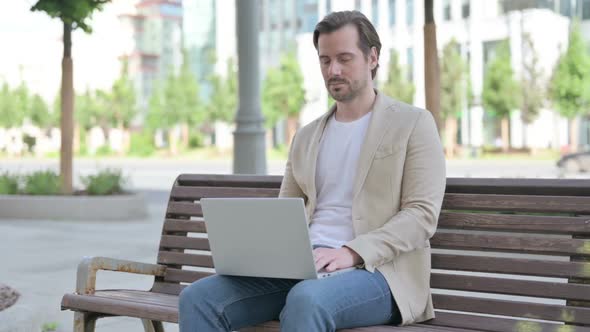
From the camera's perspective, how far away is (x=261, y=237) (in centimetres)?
294

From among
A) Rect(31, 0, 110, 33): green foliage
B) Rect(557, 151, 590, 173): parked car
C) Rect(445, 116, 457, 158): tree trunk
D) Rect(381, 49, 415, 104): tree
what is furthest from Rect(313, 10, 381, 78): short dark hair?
Rect(381, 49, 415, 104): tree

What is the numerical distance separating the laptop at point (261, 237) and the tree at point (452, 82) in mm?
41643

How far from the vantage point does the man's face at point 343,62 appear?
3.20 meters

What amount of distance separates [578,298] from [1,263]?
6.44m

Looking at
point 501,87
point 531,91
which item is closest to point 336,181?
point 531,91

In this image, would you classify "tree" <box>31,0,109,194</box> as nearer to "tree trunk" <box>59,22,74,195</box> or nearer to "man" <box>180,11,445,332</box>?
"tree trunk" <box>59,22,74,195</box>

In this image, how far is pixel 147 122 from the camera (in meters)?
58.1

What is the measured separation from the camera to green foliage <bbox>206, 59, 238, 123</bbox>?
175ft

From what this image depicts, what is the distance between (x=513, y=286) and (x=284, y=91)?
48443 millimetres

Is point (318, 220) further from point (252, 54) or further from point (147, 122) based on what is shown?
point (147, 122)

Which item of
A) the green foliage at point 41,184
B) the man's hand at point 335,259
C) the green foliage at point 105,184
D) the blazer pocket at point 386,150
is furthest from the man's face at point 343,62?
the green foliage at point 41,184

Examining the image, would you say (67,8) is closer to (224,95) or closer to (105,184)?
(105,184)

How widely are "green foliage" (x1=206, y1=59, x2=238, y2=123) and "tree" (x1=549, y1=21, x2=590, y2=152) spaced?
795 inches

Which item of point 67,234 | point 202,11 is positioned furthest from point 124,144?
point 67,234
